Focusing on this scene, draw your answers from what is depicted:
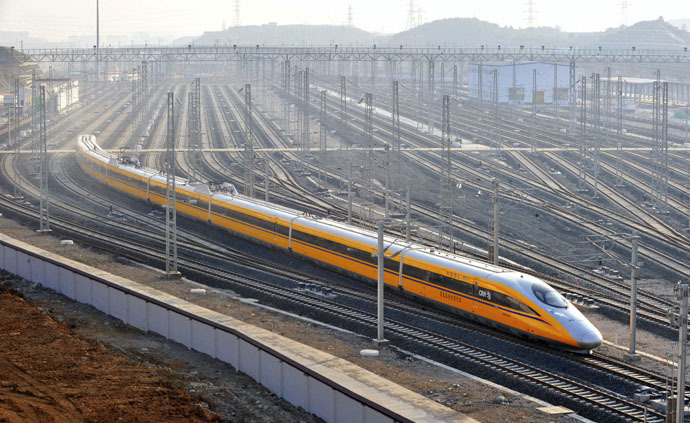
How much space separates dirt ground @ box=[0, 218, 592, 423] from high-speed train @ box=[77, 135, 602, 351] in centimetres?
336

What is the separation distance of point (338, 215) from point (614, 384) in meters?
27.4

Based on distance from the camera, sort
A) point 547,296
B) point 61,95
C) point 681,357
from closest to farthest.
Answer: point 681,357 < point 547,296 < point 61,95

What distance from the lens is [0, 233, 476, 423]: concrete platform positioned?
18.8 m

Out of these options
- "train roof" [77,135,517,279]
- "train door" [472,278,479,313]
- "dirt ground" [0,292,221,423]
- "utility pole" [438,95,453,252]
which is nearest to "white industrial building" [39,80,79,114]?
"train roof" [77,135,517,279]

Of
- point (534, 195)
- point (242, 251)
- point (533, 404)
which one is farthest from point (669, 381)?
point (534, 195)

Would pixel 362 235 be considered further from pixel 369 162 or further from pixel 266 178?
pixel 369 162

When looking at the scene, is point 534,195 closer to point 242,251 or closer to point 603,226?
point 603,226

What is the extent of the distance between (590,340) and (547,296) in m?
1.84

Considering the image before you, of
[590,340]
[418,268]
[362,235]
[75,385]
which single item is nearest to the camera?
[75,385]

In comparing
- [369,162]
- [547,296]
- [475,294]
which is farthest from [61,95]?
[547,296]

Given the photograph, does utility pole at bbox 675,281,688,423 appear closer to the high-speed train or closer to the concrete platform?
the concrete platform

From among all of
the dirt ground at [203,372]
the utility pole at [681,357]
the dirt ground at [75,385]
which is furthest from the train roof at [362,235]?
the dirt ground at [75,385]

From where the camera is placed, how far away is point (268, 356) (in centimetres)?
2133

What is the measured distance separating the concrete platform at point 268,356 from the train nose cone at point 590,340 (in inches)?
226
